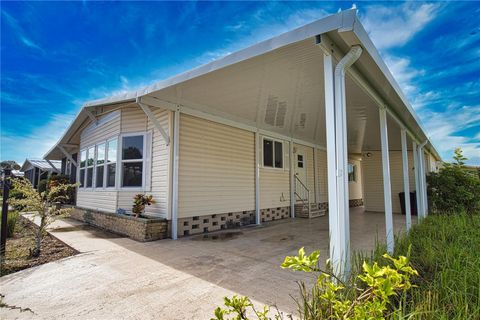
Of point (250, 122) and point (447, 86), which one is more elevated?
point (447, 86)

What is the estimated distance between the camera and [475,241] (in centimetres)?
312

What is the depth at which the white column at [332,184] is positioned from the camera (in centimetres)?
243

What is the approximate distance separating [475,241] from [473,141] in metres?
12.2

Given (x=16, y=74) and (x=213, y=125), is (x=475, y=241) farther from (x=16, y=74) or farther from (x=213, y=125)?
(x=16, y=74)

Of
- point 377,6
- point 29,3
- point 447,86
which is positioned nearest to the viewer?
point 377,6

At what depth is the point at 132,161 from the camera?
6.38 meters

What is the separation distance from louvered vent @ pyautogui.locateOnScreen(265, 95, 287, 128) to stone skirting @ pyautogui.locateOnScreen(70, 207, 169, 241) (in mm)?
3515

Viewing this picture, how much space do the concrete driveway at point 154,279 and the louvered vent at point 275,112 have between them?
2.99 meters

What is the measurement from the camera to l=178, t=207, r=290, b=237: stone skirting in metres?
5.72

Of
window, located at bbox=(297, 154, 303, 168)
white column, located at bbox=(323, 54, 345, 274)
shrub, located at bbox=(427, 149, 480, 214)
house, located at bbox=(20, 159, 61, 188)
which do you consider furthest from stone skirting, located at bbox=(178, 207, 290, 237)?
house, located at bbox=(20, 159, 61, 188)

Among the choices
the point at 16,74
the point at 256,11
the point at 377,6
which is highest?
the point at 16,74

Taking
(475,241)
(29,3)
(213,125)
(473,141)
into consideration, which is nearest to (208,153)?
(213,125)

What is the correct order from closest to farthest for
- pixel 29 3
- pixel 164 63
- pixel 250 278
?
pixel 250 278 → pixel 29 3 → pixel 164 63

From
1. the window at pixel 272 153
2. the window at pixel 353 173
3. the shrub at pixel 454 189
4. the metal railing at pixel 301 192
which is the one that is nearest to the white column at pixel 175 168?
the window at pixel 272 153
